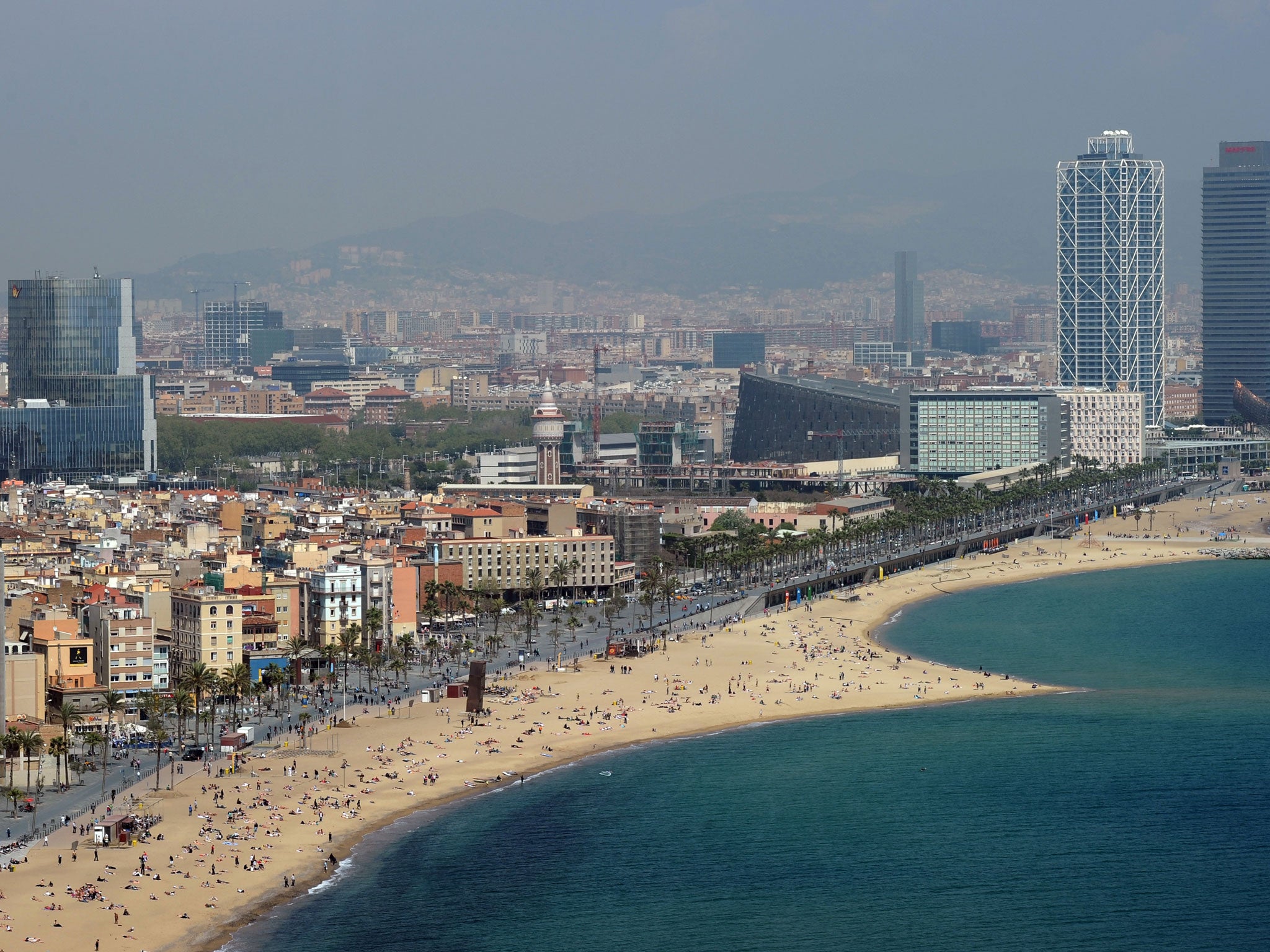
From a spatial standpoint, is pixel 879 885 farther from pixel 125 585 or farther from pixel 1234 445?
pixel 1234 445

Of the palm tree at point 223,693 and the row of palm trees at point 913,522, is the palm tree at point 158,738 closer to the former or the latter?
the palm tree at point 223,693

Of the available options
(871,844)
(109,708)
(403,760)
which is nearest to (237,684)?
(109,708)

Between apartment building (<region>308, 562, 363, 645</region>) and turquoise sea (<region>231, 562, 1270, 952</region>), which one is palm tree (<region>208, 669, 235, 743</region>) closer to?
apartment building (<region>308, 562, 363, 645</region>)

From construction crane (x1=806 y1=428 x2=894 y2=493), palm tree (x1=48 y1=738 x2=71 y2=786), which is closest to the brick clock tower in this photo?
construction crane (x1=806 y1=428 x2=894 y2=493)

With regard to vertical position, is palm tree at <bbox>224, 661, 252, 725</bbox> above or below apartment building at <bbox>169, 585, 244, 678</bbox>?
below

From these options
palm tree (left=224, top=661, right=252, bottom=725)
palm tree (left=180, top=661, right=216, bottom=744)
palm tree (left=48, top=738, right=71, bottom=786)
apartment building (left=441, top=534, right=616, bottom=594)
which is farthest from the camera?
apartment building (left=441, top=534, right=616, bottom=594)

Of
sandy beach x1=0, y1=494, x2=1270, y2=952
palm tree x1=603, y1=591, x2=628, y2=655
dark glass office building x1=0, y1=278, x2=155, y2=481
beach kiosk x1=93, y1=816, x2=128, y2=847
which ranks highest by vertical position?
dark glass office building x1=0, y1=278, x2=155, y2=481
